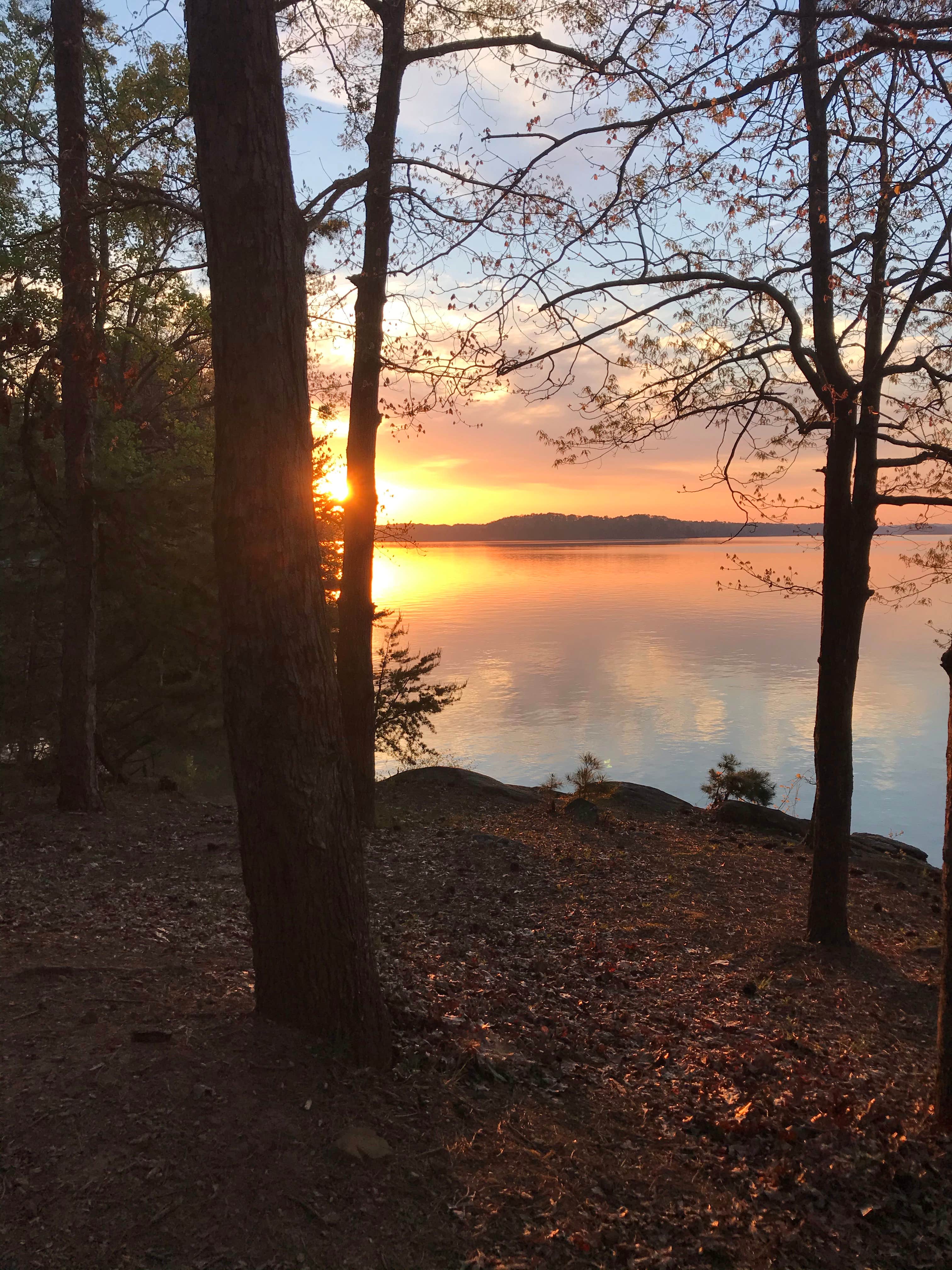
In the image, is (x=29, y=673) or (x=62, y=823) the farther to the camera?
(x=29, y=673)

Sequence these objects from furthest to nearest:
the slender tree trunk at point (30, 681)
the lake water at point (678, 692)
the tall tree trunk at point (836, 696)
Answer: the lake water at point (678, 692)
the slender tree trunk at point (30, 681)
the tall tree trunk at point (836, 696)

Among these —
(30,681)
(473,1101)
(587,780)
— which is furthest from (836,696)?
(30,681)

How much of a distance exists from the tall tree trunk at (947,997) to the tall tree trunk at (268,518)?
9.06ft

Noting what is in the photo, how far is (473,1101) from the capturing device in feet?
12.7

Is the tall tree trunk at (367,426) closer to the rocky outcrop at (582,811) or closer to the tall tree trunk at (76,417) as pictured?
the tall tree trunk at (76,417)

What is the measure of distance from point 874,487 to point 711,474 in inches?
55.8

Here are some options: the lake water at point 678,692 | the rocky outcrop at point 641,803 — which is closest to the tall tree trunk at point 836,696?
the lake water at point 678,692

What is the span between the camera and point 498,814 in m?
11.4

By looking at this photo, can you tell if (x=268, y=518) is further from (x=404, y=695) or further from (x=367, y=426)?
(x=404, y=695)

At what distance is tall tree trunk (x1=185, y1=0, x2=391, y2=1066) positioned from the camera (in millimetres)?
3605

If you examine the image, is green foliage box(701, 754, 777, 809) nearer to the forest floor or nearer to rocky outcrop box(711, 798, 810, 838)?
rocky outcrop box(711, 798, 810, 838)

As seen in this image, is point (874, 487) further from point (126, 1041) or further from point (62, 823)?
point (62, 823)

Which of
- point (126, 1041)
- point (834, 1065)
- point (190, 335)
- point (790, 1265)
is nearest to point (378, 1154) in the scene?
point (126, 1041)

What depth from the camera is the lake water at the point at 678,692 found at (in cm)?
2122
